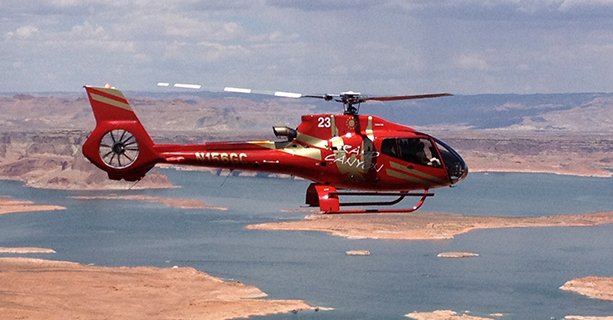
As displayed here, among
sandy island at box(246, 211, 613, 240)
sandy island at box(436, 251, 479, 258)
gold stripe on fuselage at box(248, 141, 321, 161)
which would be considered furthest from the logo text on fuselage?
sandy island at box(246, 211, 613, 240)

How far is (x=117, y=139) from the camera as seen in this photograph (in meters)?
37.0

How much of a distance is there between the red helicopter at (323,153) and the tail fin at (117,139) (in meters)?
0.03

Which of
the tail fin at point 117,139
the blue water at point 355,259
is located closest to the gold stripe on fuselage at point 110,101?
the tail fin at point 117,139

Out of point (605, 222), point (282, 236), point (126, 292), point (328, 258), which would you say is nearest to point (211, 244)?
point (282, 236)

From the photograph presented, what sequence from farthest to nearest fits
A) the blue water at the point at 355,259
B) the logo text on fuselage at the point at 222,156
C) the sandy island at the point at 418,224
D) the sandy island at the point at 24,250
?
the sandy island at the point at 418,224 < the sandy island at the point at 24,250 < the blue water at the point at 355,259 < the logo text on fuselage at the point at 222,156

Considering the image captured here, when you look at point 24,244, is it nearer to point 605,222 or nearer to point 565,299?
point 565,299

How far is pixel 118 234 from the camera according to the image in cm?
16525

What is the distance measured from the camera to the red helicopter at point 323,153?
36.9 metres

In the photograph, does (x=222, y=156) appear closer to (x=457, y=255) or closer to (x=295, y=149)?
(x=295, y=149)

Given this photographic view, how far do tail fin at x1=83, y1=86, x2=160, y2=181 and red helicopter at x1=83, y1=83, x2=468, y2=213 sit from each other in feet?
0.11

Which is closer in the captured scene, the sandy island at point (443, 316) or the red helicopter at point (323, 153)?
the red helicopter at point (323, 153)

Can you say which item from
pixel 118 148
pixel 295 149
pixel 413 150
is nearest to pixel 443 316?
pixel 413 150

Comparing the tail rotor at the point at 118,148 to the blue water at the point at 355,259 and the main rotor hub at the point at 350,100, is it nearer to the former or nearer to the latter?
the main rotor hub at the point at 350,100

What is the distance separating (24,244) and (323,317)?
217 feet
